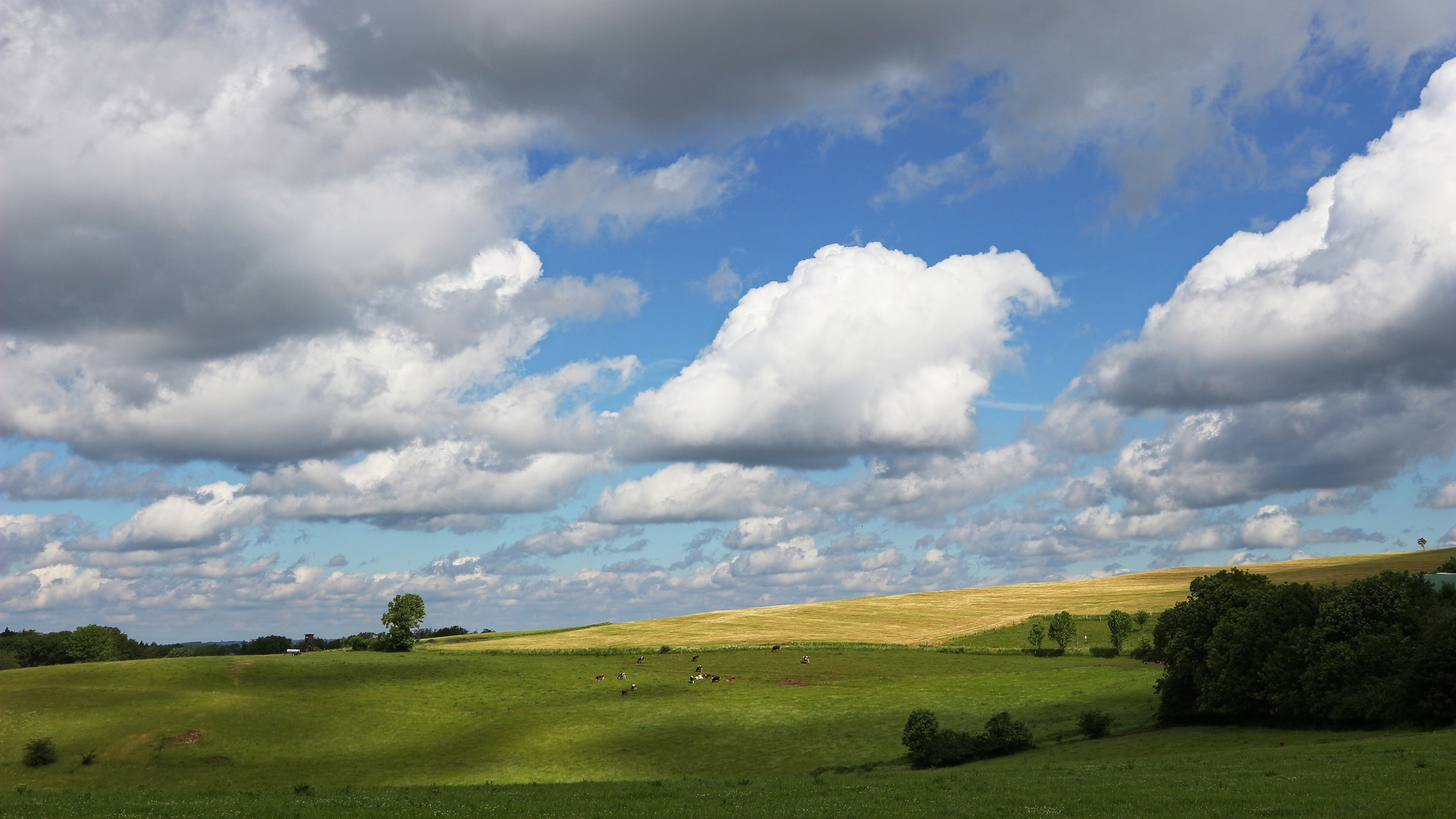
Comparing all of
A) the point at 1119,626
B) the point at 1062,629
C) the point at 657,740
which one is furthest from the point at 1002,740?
the point at 1119,626

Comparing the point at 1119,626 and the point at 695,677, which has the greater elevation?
the point at 1119,626

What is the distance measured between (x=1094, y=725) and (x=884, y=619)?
11221cm

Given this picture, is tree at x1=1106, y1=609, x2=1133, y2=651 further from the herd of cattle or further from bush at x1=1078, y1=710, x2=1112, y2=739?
bush at x1=1078, y1=710, x2=1112, y2=739

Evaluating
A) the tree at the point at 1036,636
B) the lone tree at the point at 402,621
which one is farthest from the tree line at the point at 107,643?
the tree at the point at 1036,636

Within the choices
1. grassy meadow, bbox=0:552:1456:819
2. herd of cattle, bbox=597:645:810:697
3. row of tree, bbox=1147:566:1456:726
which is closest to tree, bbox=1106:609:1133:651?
grassy meadow, bbox=0:552:1456:819

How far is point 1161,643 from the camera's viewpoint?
69875 mm

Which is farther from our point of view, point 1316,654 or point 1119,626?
point 1119,626

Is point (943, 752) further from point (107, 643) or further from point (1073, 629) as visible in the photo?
point (107, 643)

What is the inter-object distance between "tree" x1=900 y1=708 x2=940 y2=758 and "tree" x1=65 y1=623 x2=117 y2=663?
149905mm

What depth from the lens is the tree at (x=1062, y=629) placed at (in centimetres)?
12988

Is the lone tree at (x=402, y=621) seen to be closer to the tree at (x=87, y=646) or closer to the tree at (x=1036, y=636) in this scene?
the tree at (x=87, y=646)

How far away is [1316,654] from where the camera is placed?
57.8 meters

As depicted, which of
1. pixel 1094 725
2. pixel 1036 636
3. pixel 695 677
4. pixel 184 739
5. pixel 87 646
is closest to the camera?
pixel 1094 725

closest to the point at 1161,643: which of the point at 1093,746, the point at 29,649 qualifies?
the point at 1093,746
